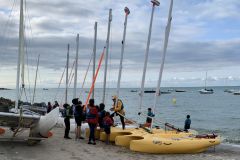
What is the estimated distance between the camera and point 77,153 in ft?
38.9

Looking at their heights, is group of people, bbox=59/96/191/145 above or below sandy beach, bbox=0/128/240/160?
above

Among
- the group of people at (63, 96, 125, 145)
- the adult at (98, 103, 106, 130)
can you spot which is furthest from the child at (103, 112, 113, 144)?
the adult at (98, 103, 106, 130)

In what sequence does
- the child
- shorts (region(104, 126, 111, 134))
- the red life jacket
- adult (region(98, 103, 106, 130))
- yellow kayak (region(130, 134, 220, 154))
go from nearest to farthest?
yellow kayak (region(130, 134, 220, 154)) → the red life jacket → the child → shorts (region(104, 126, 111, 134)) → adult (region(98, 103, 106, 130))

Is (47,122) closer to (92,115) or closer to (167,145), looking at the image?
(92,115)

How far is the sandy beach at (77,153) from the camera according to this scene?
11.2 m

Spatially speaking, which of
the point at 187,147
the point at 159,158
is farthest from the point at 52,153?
the point at 187,147

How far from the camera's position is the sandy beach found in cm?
1116

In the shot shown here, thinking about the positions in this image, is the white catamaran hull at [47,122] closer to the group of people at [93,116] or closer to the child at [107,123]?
the group of people at [93,116]

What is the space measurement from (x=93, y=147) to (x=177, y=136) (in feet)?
10.8

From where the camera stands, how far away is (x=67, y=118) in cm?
1484

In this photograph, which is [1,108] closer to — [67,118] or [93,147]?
[67,118]

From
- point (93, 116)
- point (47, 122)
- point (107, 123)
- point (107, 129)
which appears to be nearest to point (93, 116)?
point (93, 116)

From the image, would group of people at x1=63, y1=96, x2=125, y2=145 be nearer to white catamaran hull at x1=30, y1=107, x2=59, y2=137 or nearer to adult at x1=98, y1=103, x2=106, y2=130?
adult at x1=98, y1=103, x2=106, y2=130

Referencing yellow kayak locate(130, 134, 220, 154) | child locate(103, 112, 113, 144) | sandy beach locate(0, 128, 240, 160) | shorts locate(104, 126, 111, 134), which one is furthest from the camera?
shorts locate(104, 126, 111, 134)
